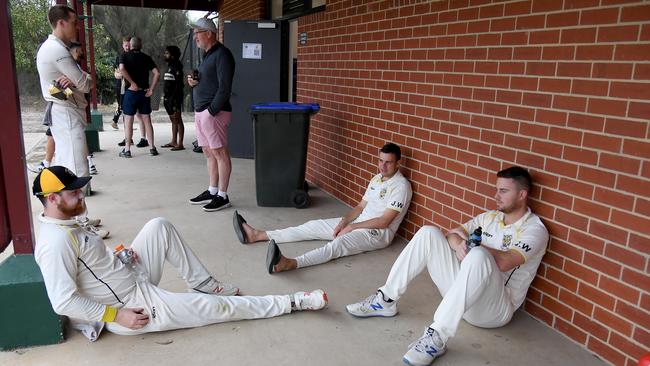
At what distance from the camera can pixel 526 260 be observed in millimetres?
2848

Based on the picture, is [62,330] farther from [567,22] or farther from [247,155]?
[247,155]

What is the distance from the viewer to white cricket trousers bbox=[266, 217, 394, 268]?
390cm

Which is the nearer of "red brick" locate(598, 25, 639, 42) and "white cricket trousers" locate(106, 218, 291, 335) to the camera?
"red brick" locate(598, 25, 639, 42)

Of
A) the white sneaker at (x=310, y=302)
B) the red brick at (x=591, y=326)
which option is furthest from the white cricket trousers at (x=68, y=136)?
the red brick at (x=591, y=326)

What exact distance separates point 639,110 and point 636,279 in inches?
32.6

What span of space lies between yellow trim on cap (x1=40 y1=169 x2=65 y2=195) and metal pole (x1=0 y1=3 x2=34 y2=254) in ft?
1.65

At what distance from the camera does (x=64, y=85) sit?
161 inches

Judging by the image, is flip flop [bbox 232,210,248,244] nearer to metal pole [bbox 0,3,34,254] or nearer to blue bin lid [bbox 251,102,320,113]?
blue bin lid [bbox 251,102,320,113]

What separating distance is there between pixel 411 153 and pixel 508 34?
1409 mm

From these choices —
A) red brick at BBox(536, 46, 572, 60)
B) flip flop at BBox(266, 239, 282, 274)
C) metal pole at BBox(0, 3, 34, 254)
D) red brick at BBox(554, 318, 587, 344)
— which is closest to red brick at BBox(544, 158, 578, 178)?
red brick at BBox(536, 46, 572, 60)

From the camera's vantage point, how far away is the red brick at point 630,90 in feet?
7.86

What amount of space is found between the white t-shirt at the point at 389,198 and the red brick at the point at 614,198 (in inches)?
64.9

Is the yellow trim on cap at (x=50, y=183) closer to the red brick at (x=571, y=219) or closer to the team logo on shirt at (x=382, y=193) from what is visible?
the team logo on shirt at (x=382, y=193)

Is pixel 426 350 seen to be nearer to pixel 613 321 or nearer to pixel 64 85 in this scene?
pixel 613 321
